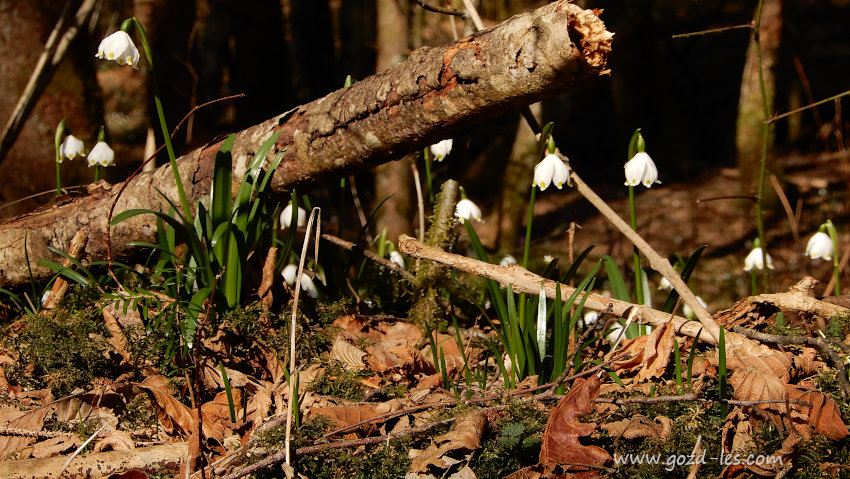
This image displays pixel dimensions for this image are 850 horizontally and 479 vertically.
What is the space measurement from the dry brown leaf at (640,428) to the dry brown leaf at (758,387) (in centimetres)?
23

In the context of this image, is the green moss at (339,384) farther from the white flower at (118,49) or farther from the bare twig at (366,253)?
the white flower at (118,49)

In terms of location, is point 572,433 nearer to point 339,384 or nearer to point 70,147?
point 339,384

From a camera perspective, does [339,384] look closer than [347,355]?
Yes

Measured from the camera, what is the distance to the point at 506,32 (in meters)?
1.98

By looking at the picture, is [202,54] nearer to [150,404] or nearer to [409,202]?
[409,202]

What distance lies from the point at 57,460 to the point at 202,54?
6.47 meters

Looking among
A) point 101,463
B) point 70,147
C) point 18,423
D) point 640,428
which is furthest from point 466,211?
point 70,147

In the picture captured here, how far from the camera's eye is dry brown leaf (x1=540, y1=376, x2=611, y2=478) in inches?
63.2

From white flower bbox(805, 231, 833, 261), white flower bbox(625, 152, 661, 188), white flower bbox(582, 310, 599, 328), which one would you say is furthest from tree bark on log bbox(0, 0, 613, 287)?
white flower bbox(805, 231, 833, 261)

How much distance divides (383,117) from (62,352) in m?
1.33

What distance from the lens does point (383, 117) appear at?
228 cm

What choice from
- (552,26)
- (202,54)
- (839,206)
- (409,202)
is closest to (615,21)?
(839,206)

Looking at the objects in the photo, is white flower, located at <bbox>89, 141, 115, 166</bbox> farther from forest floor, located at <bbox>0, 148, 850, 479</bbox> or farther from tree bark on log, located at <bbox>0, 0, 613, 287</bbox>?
forest floor, located at <bbox>0, 148, 850, 479</bbox>

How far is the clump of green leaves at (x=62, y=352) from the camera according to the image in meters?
2.12
